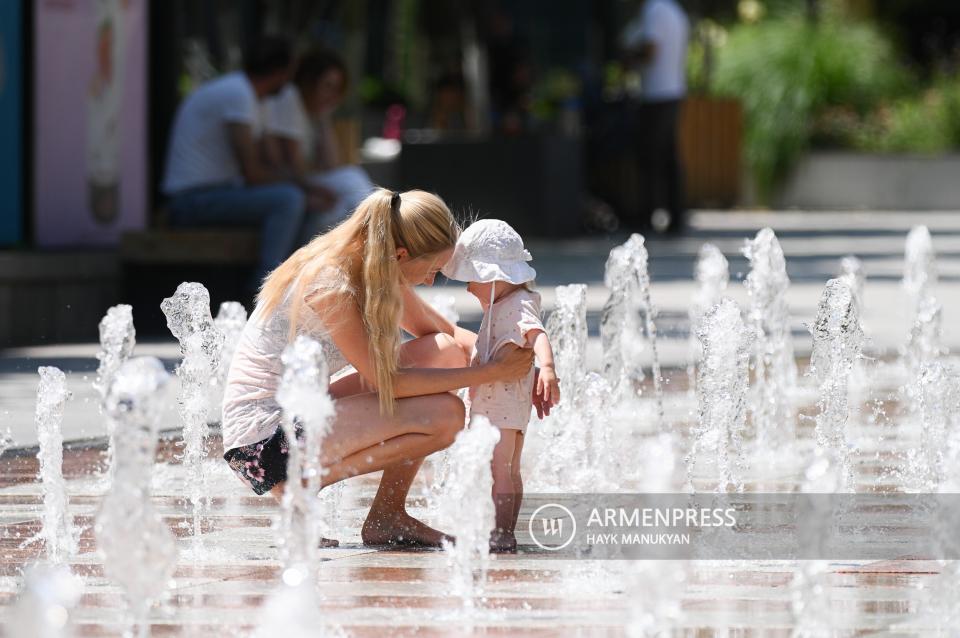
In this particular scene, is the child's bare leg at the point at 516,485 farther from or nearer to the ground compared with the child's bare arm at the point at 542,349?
nearer to the ground

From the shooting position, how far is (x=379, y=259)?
4.61m

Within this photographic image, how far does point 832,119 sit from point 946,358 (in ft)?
50.8

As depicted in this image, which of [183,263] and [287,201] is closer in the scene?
[287,201]

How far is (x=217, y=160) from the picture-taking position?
31.8 ft

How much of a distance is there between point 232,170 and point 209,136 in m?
0.21

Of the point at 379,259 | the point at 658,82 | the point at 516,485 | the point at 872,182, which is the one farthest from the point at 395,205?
the point at 872,182

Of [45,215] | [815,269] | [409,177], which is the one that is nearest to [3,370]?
[45,215]

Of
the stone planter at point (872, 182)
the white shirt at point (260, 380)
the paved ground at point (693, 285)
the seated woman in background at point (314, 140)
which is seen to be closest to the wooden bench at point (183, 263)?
the seated woman in background at point (314, 140)

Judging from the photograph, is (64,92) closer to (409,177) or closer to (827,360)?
(827,360)

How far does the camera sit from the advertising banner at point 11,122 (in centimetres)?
952

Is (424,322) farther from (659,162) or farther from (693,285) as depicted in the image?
(659,162)

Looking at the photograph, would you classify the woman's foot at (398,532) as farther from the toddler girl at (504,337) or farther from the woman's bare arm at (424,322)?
the woman's bare arm at (424,322)

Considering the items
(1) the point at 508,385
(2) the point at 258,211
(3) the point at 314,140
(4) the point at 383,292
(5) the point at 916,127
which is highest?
(5) the point at 916,127

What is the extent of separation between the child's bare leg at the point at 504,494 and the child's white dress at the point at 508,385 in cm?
4
